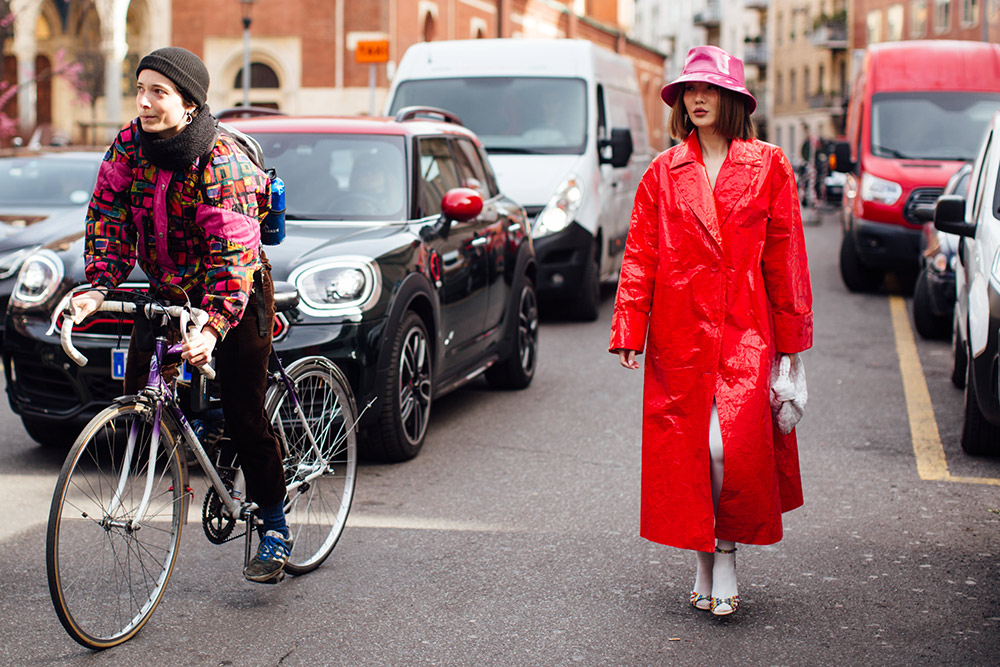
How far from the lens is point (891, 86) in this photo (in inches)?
626

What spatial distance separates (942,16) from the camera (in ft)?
183

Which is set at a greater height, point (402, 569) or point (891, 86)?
point (891, 86)

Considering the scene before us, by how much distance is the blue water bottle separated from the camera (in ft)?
14.8

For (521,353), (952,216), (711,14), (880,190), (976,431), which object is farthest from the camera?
(711,14)

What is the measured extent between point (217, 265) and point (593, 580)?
177 centimetres

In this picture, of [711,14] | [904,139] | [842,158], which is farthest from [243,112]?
[711,14]

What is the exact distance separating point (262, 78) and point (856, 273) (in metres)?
28.2

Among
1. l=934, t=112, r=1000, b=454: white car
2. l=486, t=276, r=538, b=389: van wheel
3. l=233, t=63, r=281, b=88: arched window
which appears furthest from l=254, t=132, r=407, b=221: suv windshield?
l=233, t=63, r=281, b=88: arched window

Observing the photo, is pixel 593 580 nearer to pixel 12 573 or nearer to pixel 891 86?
pixel 12 573

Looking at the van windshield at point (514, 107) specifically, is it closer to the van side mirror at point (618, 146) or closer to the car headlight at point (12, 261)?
the van side mirror at point (618, 146)

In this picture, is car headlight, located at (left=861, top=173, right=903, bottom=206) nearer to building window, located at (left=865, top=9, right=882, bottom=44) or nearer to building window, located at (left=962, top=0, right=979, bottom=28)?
building window, located at (left=962, top=0, right=979, bottom=28)

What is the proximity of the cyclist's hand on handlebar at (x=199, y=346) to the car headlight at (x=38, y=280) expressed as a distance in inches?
117

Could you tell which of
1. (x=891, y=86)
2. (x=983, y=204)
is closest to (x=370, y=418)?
(x=983, y=204)

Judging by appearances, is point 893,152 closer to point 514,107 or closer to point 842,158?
point 842,158
